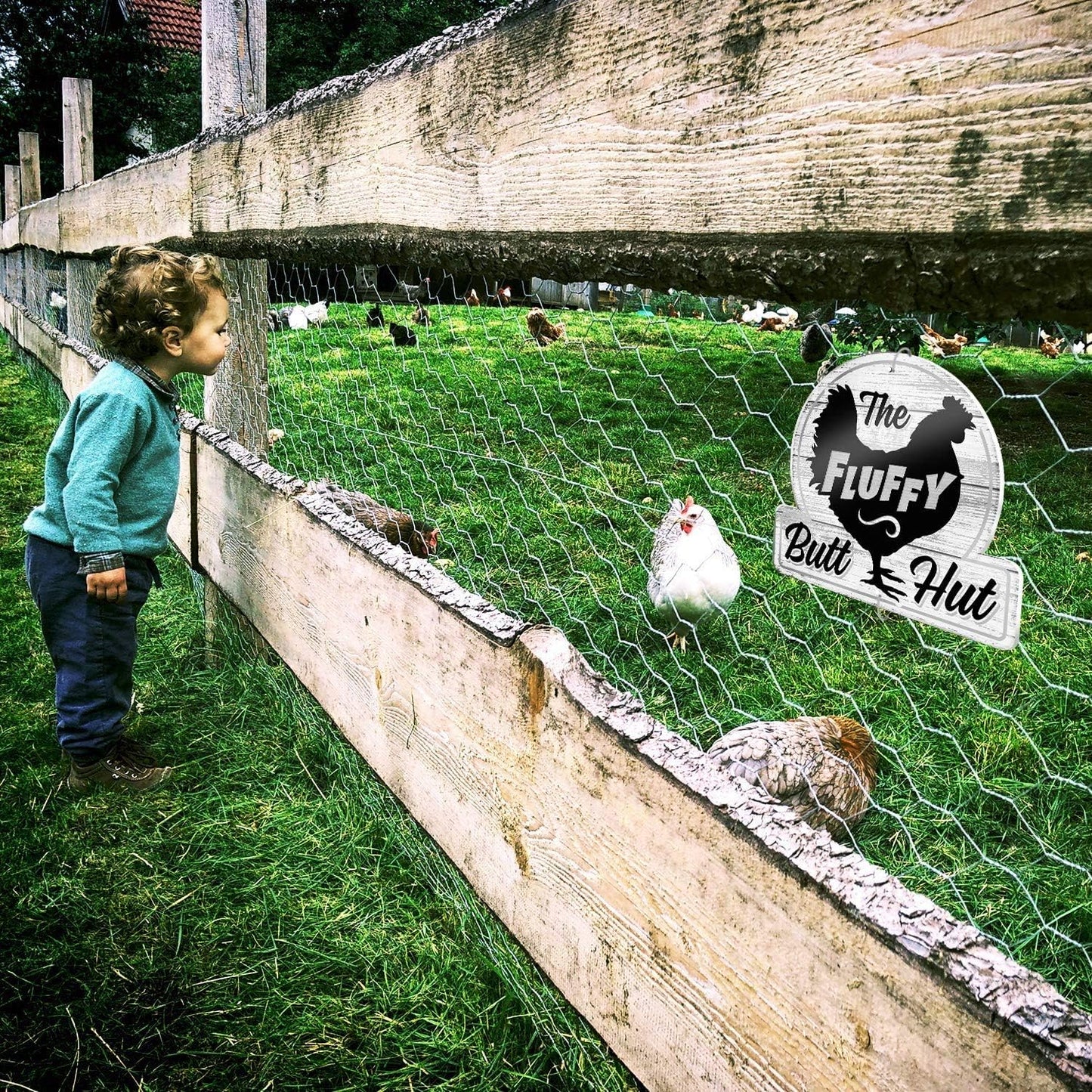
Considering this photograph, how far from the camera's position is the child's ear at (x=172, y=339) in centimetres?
215

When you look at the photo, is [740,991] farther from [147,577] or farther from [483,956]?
[147,577]

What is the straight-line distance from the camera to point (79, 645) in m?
2.20

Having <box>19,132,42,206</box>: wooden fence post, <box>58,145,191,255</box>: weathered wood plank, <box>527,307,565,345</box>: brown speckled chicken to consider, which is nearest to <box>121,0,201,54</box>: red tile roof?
<box>19,132,42,206</box>: wooden fence post

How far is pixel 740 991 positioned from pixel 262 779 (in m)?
1.53

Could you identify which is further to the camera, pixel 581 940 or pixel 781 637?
pixel 781 637

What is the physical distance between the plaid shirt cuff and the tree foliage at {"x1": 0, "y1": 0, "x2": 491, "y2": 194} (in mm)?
17036

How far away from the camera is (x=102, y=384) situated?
7.13 feet

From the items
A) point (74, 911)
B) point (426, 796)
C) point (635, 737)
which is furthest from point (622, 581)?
point (635, 737)

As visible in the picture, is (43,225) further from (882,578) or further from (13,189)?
(882,578)

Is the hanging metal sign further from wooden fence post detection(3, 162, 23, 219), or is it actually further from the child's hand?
wooden fence post detection(3, 162, 23, 219)

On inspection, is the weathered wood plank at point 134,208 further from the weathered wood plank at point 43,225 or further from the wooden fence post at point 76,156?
the wooden fence post at point 76,156

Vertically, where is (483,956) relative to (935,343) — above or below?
below

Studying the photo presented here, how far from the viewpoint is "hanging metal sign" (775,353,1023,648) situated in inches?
28.8

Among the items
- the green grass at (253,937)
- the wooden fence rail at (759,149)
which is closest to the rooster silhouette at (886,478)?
the wooden fence rail at (759,149)
